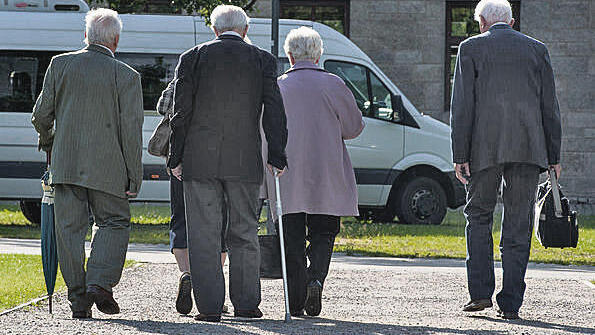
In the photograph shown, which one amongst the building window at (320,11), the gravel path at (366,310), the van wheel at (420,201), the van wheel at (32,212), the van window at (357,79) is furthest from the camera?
the building window at (320,11)

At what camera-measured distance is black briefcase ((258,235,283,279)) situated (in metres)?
6.83

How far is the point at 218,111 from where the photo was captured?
250 inches

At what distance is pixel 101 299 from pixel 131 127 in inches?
39.2

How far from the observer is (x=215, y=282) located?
6.38 m

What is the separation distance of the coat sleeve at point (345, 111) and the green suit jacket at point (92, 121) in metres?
1.22

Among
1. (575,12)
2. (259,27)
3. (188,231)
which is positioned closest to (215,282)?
(188,231)

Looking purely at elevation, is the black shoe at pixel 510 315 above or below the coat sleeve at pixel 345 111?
below

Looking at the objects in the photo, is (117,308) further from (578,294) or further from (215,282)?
(578,294)

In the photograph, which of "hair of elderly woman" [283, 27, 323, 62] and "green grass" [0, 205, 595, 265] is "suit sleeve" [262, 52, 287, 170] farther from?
"green grass" [0, 205, 595, 265]

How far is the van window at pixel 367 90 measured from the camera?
14570mm

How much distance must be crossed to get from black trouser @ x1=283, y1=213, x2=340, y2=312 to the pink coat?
0.10 m

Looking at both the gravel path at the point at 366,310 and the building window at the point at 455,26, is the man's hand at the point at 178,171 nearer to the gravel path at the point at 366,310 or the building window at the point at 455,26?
the gravel path at the point at 366,310

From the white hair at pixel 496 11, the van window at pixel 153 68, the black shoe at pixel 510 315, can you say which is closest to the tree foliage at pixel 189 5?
the van window at pixel 153 68

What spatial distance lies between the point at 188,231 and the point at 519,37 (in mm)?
2282
